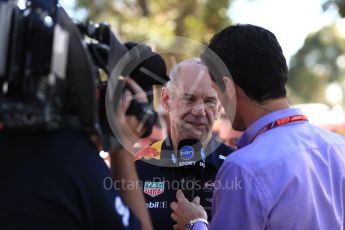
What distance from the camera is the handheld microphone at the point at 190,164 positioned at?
3.49 m

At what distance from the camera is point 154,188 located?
3719mm

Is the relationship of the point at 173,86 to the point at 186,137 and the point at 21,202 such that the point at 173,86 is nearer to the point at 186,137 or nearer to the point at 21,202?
the point at 186,137

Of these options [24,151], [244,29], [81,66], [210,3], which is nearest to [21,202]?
[24,151]

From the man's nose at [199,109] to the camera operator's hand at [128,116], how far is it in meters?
1.67

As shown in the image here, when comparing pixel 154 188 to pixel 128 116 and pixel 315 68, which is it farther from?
pixel 315 68

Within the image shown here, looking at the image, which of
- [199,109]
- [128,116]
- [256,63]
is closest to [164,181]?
[199,109]

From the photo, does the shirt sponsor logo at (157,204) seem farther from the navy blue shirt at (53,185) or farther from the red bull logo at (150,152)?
the navy blue shirt at (53,185)

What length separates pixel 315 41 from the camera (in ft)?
194

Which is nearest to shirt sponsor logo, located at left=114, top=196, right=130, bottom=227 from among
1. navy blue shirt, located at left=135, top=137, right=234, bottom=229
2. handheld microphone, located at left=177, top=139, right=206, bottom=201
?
handheld microphone, located at left=177, top=139, right=206, bottom=201

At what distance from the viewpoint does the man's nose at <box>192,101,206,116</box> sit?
4.00 metres

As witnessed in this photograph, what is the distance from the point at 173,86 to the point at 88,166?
2086mm

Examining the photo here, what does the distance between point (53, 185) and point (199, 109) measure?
2.03m

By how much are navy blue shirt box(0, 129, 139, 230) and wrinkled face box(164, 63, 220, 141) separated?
1860mm

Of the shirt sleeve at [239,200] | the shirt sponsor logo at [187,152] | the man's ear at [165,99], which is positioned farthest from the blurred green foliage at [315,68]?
the shirt sleeve at [239,200]
